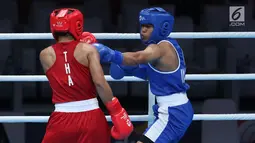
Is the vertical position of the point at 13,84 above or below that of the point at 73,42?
below

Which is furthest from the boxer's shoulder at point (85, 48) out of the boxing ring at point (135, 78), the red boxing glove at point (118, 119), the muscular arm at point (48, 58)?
the boxing ring at point (135, 78)

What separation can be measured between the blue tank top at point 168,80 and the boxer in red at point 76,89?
301 millimetres

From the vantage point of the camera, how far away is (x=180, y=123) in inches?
126

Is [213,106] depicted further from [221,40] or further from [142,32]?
[142,32]

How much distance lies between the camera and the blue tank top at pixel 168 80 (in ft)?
10.4

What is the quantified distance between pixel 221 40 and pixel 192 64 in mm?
324

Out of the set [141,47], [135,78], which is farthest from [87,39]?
[141,47]

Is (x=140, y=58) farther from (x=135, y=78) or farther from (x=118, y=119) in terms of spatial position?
(x=135, y=78)

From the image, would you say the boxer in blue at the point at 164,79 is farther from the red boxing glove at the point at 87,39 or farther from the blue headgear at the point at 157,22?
the red boxing glove at the point at 87,39

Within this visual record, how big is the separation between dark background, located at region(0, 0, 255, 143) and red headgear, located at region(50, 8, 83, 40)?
2125 millimetres

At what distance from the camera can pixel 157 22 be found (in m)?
3.17

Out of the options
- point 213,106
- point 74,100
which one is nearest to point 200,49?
point 213,106

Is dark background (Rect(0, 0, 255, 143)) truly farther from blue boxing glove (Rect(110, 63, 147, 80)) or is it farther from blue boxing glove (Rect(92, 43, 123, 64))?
blue boxing glove (Rect(92, 43, 123, 64))

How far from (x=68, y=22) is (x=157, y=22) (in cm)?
49
